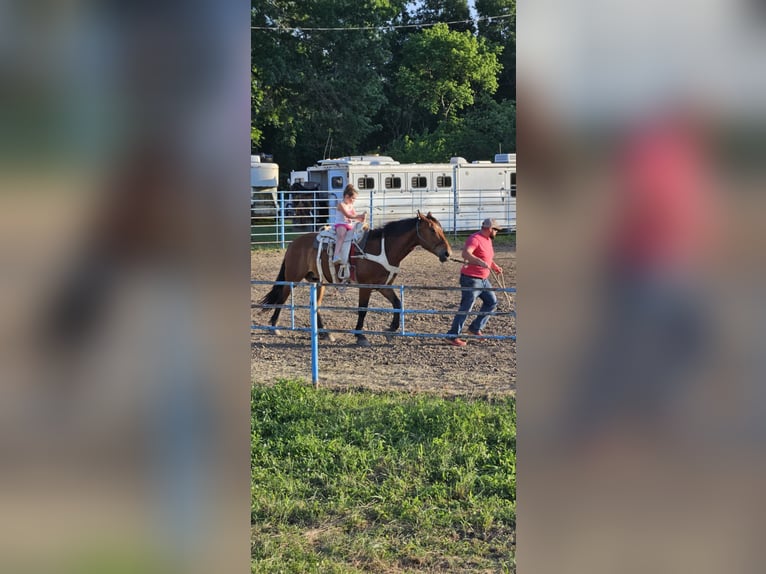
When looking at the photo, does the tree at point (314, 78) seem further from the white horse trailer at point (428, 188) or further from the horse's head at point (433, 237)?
the horse's head at point (433, 237)

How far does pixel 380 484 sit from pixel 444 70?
32.3 metres

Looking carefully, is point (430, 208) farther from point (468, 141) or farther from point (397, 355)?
point (397, 355)

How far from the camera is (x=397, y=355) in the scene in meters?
8.63

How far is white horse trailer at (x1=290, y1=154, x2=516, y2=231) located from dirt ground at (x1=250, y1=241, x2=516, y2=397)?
1038 centimetres

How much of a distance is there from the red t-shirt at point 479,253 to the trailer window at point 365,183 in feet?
45.4

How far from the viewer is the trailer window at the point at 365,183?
2271 cm
